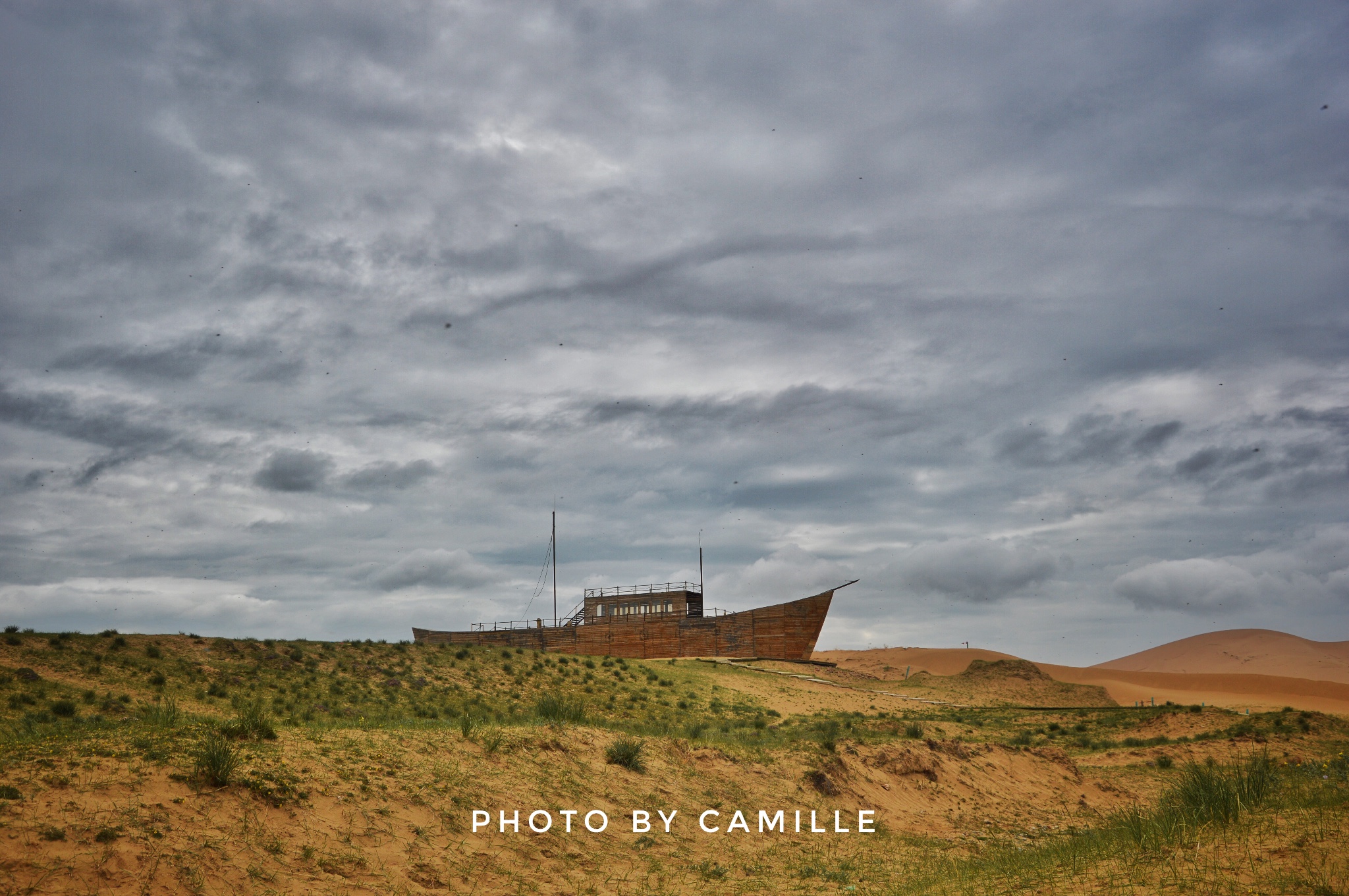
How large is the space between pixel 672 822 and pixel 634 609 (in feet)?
186

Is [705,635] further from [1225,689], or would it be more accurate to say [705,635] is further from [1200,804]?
[1200,804]

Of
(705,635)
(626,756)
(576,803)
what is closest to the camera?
(576,803)

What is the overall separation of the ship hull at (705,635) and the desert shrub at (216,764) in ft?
182

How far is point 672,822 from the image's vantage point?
1550 cm

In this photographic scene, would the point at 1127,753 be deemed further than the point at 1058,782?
Yes

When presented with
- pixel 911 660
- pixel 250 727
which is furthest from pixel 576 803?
pixel 911 660

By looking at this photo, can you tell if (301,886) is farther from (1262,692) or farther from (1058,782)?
(1262,692)

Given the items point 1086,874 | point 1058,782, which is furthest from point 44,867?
point 1058,782

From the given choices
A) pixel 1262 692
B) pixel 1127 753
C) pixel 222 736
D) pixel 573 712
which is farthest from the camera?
pixel 1262 692

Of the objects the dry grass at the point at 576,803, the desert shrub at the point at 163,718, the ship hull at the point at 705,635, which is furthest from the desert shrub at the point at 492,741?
the ship hull at the point at 705,635

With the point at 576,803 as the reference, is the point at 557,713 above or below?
above

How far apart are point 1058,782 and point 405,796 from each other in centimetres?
2013

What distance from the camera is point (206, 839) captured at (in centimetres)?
962

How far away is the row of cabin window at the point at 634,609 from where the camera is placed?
71.1 m
